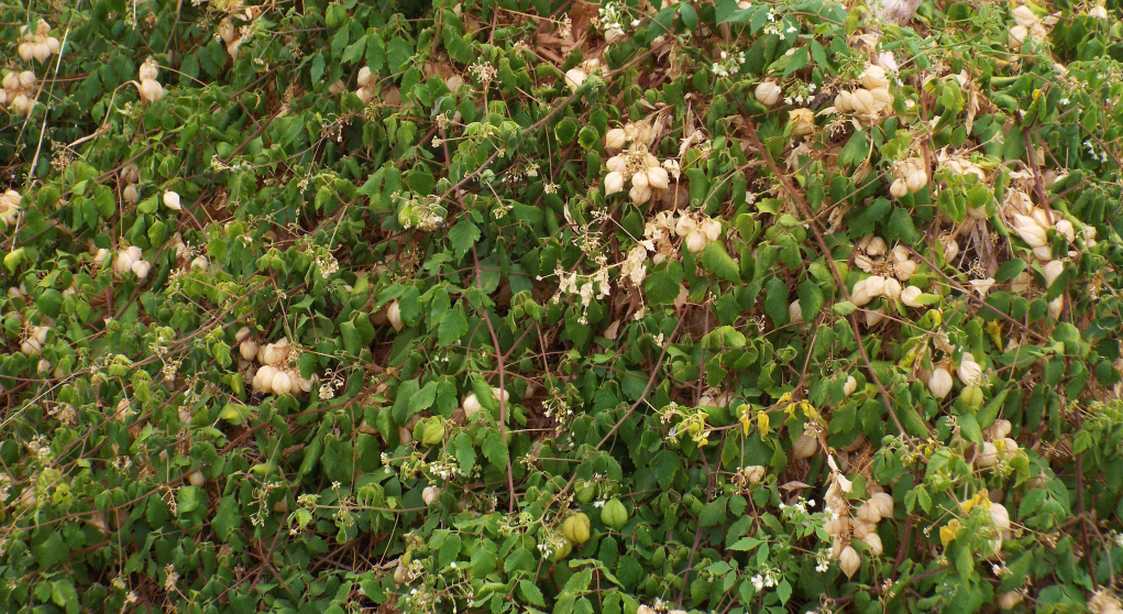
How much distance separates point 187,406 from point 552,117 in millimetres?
1246

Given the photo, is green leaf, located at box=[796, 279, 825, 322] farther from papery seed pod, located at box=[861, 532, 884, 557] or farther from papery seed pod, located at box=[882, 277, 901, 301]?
papery seed pod, located at box=[861, 532, 884, 557]

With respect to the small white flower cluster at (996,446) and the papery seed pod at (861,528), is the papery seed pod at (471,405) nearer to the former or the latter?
the papery seed pod at (861,528)

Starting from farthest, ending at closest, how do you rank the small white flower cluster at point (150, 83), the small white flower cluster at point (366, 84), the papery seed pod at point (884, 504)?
the small white flower cluster at point (150, 83) < the small white flower cluster at point (366, 84) < the papery seed pod at point (884, 504)

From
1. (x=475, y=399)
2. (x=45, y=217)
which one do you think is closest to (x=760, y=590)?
(x=475, y=399)

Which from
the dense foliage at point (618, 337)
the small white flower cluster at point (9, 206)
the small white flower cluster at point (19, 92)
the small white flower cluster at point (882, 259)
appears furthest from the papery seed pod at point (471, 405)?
the small white flower cluster at point (19, 92)

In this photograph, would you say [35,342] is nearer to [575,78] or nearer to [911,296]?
[575,78]

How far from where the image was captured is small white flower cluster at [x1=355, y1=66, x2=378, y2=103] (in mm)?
3307

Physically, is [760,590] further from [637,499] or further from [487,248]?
[487,248]

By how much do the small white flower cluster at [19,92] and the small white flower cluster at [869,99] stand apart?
9.07ft

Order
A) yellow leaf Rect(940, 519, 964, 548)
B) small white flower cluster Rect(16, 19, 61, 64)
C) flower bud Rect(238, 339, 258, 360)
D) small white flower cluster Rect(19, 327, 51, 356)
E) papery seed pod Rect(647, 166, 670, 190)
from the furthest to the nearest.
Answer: small white flower cluster Rect(16, 19, 61, 64), small white flower cluster Rect(19, 327, 51, 356), flower bud Rect(238, 339, 258, 360), papery seed pod Rect(647, 166, 670, 190), yellow leaf Rect(940, 519, 964, 548)

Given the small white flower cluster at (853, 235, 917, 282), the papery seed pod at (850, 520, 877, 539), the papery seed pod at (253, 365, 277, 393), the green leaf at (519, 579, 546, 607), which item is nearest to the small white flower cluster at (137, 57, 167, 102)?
the papery seed pod at (253, 365, 277, 393)

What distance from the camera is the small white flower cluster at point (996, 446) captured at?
2602 millimetres

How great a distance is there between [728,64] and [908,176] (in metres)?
0.54

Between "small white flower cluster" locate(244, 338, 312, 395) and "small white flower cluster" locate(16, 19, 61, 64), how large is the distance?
1.58 m
